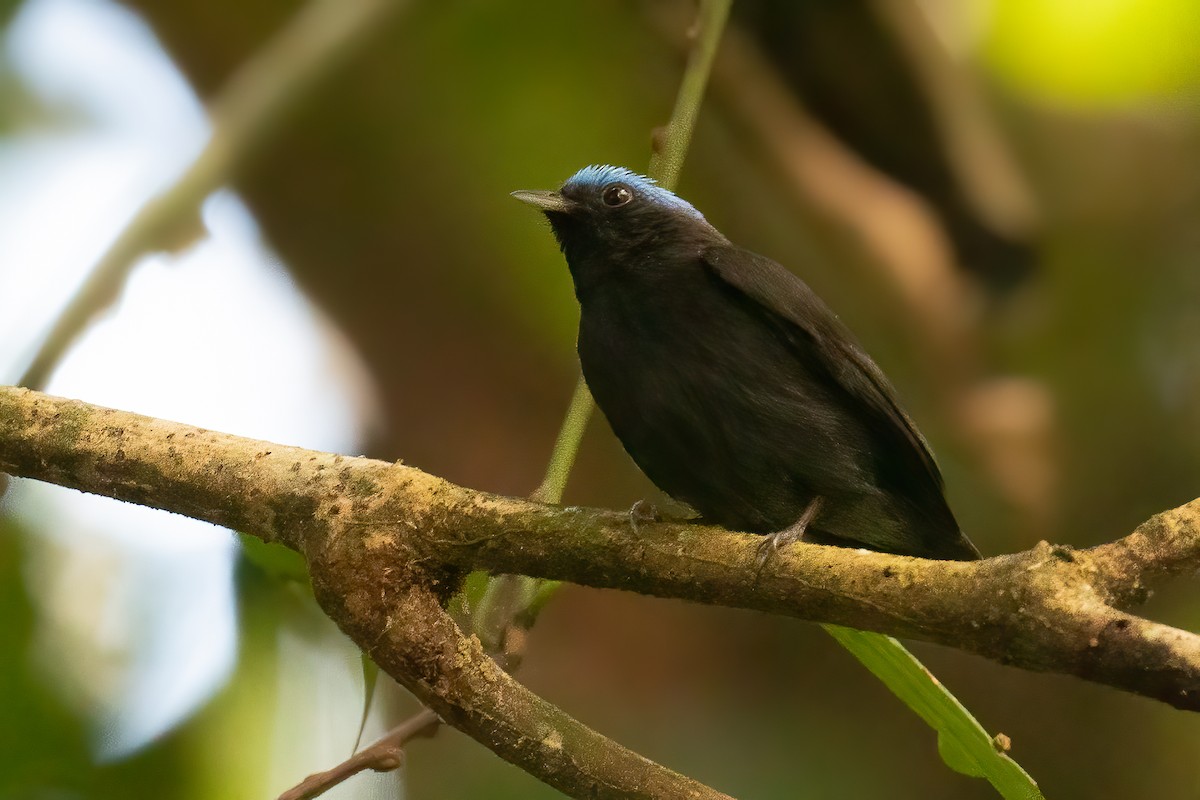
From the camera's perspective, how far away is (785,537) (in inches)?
66.6

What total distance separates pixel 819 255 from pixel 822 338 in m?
2.06

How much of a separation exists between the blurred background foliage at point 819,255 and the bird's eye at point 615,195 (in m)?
0.87

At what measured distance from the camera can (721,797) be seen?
165 cm

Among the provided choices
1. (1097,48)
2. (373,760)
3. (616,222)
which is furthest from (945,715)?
(1097,48)

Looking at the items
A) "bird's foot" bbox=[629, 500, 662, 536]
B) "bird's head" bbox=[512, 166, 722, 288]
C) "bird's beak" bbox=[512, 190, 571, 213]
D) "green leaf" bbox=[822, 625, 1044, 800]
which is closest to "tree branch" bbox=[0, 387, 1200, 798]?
"bird's foot" bbox=[629, 500, 662, 536]

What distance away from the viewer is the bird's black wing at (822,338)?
220 cm

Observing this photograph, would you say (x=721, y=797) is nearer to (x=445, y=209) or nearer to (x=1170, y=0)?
(x=445, y=209)

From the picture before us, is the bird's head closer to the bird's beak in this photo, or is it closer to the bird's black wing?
Answer: the bird's beak

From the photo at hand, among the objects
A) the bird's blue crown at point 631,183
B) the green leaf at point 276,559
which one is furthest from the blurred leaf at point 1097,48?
the green leaf at point 276,559

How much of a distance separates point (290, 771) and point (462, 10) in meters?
2.56

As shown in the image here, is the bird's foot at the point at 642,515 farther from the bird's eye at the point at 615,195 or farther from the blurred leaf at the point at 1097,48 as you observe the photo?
the blurred leaf at the point at 1097,48

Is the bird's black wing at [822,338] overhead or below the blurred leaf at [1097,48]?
below

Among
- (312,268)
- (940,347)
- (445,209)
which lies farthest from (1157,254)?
(312,268)

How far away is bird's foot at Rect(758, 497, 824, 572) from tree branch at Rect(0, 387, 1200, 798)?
0.06ft
